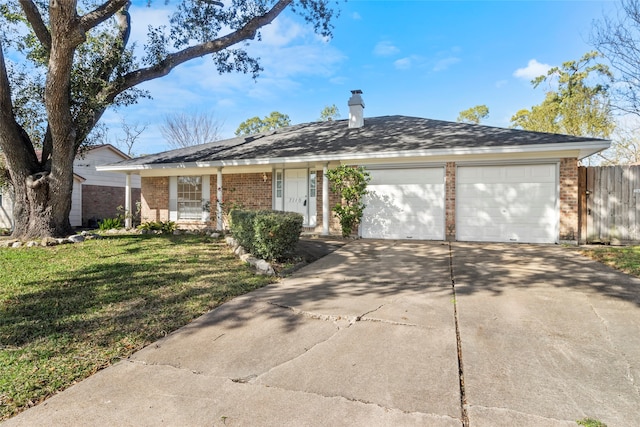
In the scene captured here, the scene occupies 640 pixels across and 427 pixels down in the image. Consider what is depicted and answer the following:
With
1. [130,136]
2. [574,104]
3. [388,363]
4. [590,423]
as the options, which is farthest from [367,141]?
[130,136]

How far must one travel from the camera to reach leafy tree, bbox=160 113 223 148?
30.2 m

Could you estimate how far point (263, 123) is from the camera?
39344 mm

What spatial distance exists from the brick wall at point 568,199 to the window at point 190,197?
1205 centimetres

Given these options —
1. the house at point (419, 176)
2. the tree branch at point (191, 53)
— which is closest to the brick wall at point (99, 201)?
the house at point (419, 176)

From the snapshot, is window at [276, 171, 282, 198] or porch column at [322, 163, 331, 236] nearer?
porch column at [322, 163, 331, 236]

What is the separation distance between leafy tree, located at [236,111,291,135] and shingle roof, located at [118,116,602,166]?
24.2 m

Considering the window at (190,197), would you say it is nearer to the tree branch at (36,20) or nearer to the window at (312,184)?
the window at (312,184)

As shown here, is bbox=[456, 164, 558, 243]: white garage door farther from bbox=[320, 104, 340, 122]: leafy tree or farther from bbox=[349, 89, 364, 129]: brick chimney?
bbox=[320, 104, 340, 122]: leafy tree

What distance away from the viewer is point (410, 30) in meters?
14.2

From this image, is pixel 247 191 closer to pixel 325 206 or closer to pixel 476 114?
pixel 325 206

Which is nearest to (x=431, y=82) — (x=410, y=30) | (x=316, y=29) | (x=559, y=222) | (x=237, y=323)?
(x=410, y=30)

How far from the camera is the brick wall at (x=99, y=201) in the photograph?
19531mm

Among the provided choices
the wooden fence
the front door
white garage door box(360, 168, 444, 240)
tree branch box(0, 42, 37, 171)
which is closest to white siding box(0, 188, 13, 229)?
tree branch box(0, 42, 37, 171)

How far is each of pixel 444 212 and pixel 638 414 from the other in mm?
7928
